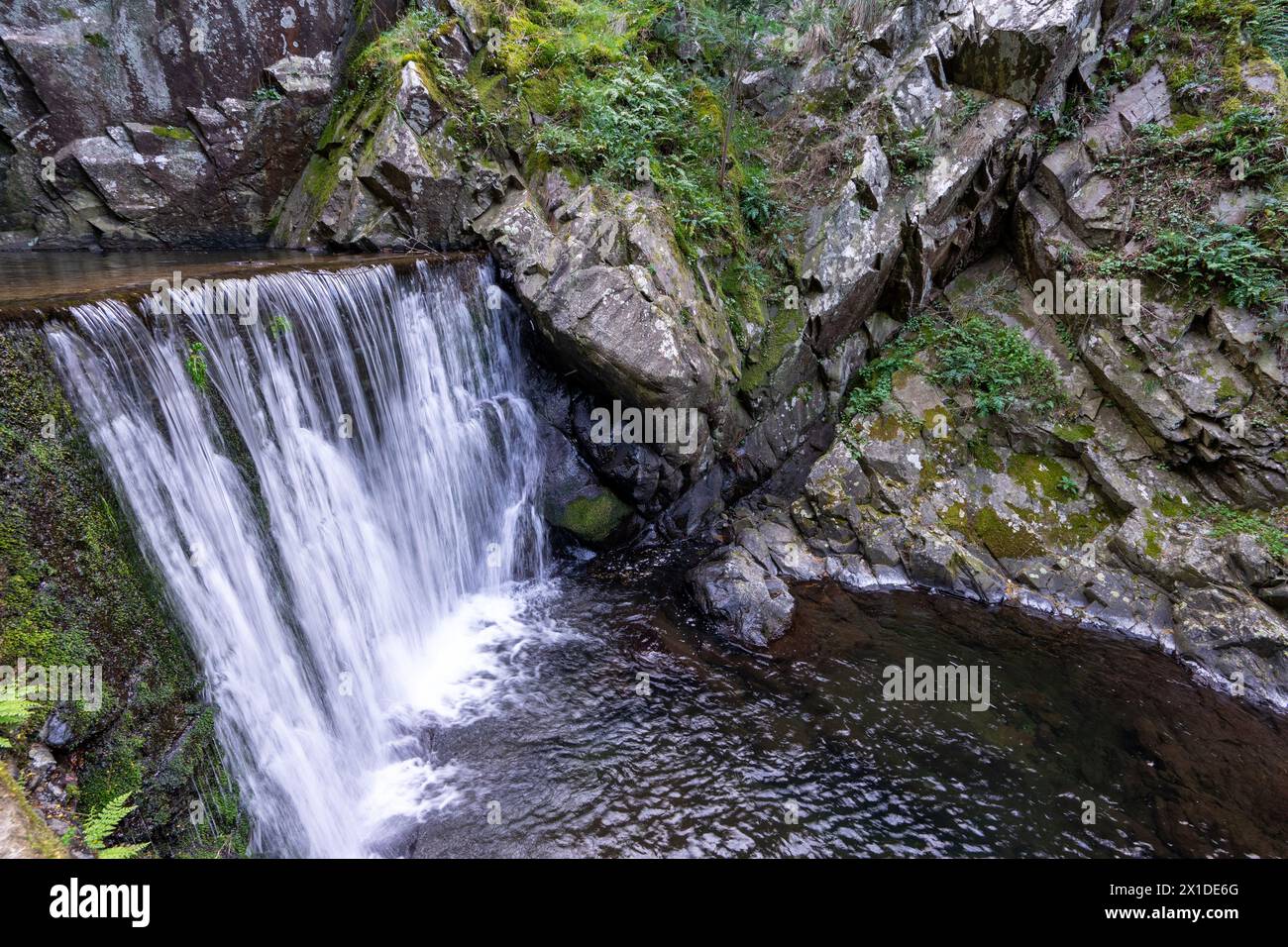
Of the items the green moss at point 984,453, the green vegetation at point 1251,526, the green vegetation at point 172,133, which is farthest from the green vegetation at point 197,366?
the green vegetation at point 1251,526

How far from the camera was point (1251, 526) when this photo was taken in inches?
326

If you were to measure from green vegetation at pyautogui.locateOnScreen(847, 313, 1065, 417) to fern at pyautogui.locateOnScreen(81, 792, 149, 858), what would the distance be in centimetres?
1029

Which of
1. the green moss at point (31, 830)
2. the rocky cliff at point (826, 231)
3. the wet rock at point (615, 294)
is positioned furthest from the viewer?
the rocky cliff at point (826, 231)

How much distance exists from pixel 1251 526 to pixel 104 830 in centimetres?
1242

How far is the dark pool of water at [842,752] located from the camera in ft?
17.3

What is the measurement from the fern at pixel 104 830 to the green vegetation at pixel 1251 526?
1200 centimetres

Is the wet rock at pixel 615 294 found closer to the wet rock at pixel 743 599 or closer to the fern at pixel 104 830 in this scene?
the wet rock at pixel 743 599

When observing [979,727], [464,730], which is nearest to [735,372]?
[979,727]

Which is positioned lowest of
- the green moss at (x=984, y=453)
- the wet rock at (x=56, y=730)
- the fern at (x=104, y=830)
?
the fern at (x=104, y=830)

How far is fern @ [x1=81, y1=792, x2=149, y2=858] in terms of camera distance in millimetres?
2789

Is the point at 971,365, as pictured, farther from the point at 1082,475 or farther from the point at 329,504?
the point at 329,504

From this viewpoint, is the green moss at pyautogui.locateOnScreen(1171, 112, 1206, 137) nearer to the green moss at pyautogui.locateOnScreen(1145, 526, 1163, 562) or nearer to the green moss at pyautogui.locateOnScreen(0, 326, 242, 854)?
the green moss at pyautogui.locateOnScreen(1145, 526, 1163, 562)

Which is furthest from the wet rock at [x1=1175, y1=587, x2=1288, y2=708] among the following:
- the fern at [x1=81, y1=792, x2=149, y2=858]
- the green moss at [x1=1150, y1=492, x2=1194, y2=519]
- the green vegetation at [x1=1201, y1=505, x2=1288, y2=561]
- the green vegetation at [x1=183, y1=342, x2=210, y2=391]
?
the green vegetation at [x1=183, y1=342, x2=210, y2=391]
